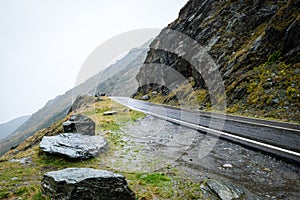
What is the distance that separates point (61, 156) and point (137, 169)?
3.00 metres

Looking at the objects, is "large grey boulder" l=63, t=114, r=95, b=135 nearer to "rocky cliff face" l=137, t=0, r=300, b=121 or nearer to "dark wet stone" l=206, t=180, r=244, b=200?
"dark wet stone" l=206, t=180, r=244, b=200

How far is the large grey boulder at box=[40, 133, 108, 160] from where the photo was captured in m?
7.62

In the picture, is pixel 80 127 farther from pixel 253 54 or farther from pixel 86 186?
pixel 253 54

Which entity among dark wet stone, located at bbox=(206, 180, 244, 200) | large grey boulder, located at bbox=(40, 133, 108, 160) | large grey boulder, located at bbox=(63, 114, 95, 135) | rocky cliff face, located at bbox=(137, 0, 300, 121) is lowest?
dark wet stone, located at bbox=(206, 180, 244, 200)

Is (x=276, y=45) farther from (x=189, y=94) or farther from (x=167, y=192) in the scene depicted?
(x=167, y=192)

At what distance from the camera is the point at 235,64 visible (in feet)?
78.9

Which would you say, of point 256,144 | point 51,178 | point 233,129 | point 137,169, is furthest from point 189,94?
point 51,178

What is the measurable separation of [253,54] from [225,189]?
70.0 ft

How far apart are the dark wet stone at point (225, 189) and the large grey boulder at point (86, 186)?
203 cm

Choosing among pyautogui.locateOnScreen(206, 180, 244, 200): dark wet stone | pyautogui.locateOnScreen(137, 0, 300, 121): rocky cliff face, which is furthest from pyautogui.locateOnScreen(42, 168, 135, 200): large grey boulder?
pyautogui.locateOnScreen(137, 0, 300, 121): rocky cliff face

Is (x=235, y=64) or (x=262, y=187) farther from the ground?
(x=235, y=64)

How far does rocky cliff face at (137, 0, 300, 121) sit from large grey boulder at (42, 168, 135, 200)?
13464 millimetres

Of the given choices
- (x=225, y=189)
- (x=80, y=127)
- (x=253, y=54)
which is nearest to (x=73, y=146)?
(x=80, y=127)

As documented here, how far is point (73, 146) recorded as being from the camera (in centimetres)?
819
